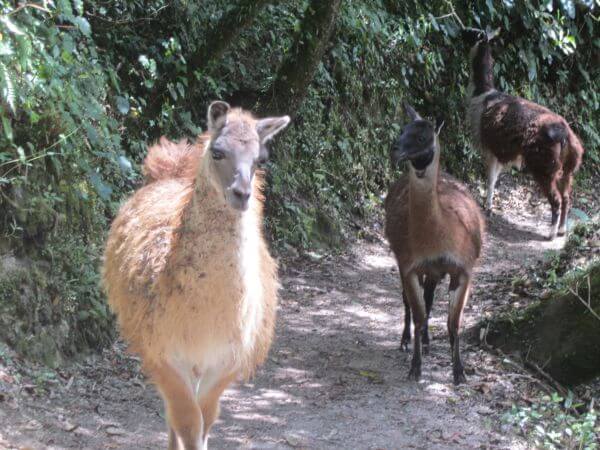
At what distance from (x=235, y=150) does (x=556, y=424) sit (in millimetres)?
3032

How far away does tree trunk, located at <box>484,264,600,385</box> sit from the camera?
219 inches

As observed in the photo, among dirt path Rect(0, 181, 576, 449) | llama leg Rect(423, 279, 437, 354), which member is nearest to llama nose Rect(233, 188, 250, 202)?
dirt path Rect(0, 181, 576, 449)

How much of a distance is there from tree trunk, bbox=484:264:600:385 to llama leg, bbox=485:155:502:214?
5648 millimetres

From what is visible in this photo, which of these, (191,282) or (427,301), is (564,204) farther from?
(191,282)

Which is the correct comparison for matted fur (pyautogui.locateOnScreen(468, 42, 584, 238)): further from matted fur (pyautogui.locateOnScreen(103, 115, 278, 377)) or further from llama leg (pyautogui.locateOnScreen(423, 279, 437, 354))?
matted fur (pyautogui.locateOnScreen(103, 115, 278, 377))

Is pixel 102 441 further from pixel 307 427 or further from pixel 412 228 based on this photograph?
pixel 412 228

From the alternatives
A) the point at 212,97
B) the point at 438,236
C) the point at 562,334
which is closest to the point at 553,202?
the point at 212,97

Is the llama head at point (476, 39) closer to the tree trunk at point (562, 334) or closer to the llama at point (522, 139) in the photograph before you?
the llama at point (522, 139)

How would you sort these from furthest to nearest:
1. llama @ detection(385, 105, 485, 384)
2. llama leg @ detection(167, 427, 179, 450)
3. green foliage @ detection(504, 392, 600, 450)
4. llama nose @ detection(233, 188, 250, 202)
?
llama @ detection(385, 105, 485, 384), green foliage @ detection(504, 392, 600, 450), llama leg @ detection(167, 427, 179, 450), llama nose @ detection(233, 188, 250, 202)

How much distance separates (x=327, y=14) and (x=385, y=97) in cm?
444

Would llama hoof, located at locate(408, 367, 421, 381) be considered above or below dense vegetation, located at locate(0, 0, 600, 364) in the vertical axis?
below

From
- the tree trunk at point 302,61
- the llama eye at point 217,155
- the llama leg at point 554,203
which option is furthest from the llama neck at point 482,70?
the llama eye at point 217,155

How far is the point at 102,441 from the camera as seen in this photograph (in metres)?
4.55

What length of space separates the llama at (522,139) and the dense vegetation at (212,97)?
2.37ft
